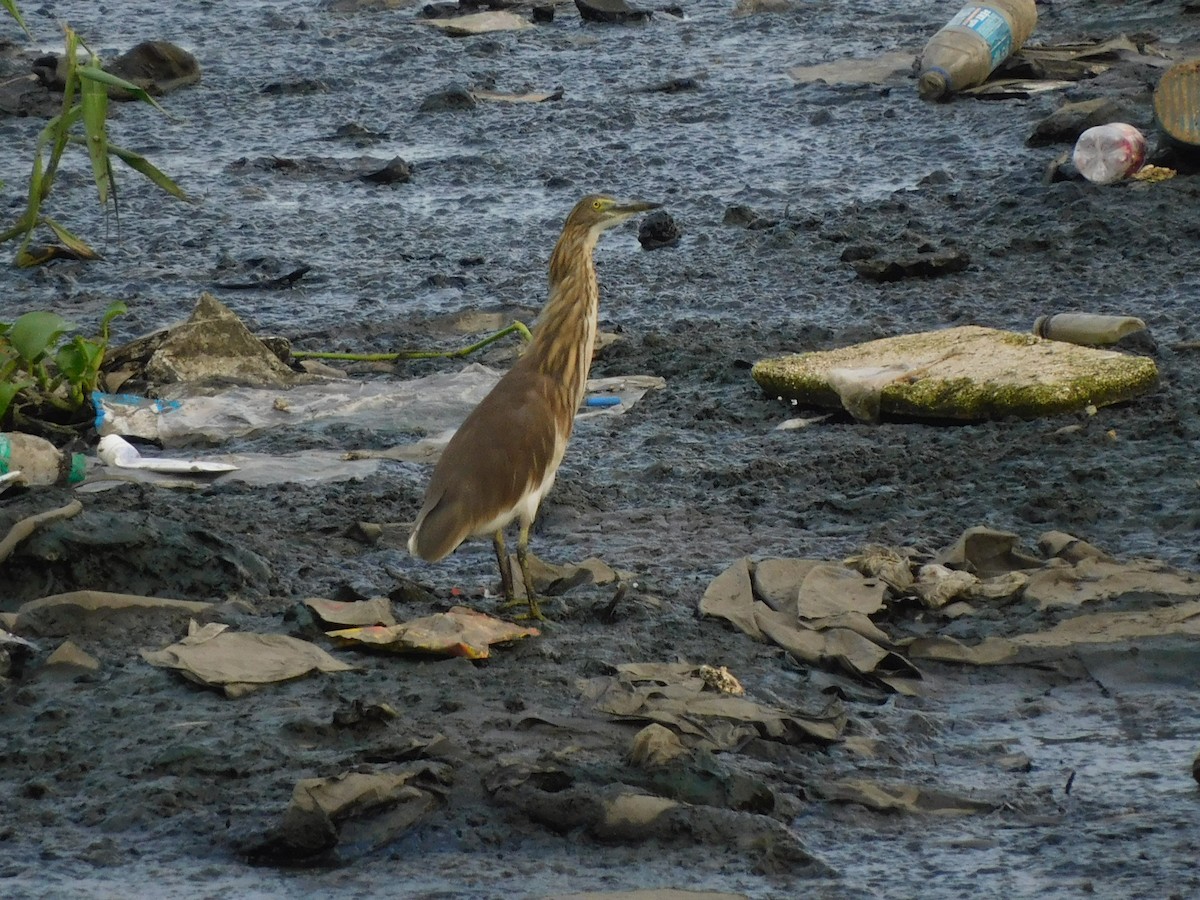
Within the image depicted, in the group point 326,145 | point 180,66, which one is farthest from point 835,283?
point 180,66

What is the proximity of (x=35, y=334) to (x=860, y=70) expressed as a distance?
25.7ft

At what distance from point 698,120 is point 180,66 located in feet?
13.2

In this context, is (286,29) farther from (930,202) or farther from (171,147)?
(930,202)

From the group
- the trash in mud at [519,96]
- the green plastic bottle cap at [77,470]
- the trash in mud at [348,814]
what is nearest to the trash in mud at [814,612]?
the trash in mud at [348,814]

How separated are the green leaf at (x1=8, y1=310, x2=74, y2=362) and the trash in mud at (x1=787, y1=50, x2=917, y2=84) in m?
7.41

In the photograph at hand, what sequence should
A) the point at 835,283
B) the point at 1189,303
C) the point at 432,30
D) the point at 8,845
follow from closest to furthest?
the point at 8,845, the point at 1189,303, the point at 835,283, the point at 432,30

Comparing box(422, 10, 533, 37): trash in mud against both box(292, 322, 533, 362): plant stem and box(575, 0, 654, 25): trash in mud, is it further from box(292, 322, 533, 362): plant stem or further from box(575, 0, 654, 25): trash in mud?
box(292, 322, 533, 362): plant stem

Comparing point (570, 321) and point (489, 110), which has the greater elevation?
point (570, 321)

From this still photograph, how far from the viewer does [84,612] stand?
4844 millimetres

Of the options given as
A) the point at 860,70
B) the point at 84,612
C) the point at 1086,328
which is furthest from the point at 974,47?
the point at 84,612

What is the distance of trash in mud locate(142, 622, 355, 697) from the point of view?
447cm

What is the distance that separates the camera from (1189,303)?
779 centimetres

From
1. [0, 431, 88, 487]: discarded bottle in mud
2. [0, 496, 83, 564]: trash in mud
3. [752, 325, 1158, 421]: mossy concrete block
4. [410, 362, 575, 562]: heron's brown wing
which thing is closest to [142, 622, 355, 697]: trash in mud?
[410, 362, 575, 562]: heron's brown wing

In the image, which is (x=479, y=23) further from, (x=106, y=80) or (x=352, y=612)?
(x=352, y=612)
